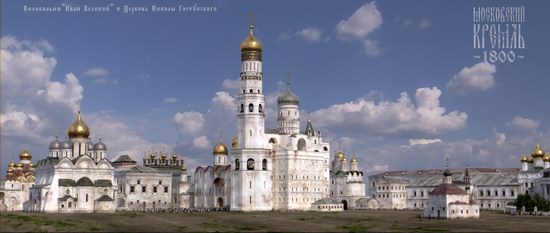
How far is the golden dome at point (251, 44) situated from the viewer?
91.8m

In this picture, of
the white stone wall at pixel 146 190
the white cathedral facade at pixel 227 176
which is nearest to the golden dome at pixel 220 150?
the white cathedral facade at pixel 227 176

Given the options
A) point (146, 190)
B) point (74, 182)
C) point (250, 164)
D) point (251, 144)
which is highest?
point (251, 144)

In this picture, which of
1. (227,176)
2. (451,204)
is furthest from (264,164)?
(451,204)

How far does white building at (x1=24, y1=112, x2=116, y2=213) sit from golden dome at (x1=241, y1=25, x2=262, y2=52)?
71.6ft

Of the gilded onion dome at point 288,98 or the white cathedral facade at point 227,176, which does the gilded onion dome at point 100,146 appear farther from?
the gilded onion dome at point 288,98

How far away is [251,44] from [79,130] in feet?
77.1

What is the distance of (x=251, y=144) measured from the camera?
91125 mm

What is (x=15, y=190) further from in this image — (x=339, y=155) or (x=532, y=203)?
(x=532, y=203)

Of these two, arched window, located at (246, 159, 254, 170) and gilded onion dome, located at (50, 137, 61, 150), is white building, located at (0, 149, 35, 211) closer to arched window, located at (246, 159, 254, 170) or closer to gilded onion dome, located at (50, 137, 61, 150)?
gilded onion dome, located at (50, 137, 61, 150)

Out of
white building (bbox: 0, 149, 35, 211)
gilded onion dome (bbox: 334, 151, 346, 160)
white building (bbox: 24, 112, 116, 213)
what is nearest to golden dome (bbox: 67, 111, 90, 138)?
white building (bbox: 24, 112, 116, 213)

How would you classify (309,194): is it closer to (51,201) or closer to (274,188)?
(274,188)

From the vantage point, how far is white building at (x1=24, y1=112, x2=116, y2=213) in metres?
83.3

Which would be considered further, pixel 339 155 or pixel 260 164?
pixel 339 155

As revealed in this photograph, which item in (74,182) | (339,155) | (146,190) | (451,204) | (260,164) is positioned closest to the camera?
(451,204)
